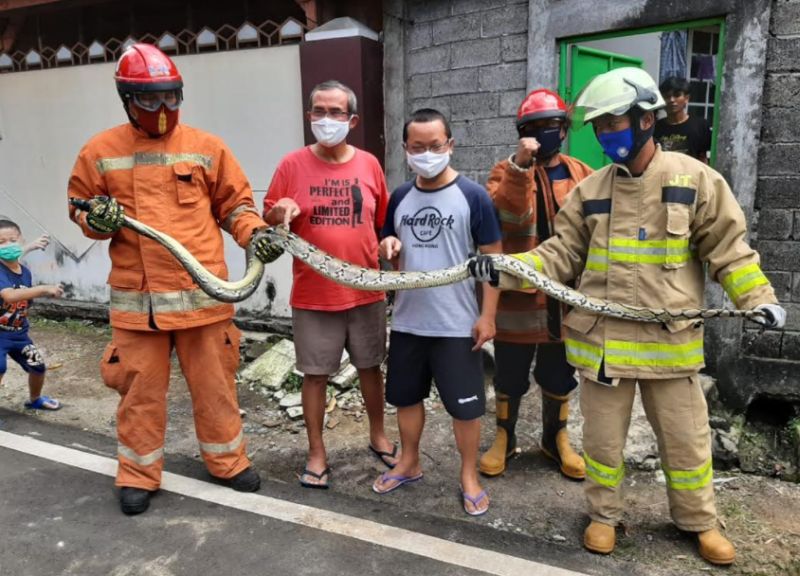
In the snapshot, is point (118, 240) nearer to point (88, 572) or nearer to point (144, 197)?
point (144, 197)

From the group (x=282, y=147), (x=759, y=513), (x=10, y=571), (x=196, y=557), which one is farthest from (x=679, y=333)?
(x=282, y=147)

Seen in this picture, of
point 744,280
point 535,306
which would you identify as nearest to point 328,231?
point 535,306

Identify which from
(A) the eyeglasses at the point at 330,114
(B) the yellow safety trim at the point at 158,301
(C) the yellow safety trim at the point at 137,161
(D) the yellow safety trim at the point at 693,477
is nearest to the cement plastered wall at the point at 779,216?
(D) the yellow safety trim at the point at 693,477

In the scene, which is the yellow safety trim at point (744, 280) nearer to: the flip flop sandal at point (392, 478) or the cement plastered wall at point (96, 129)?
the flip flop sandal at point (392, 478)

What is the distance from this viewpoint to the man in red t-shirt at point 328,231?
147 inches

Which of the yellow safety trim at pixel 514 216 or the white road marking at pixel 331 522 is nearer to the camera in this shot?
the white road marking at pixel 331 522

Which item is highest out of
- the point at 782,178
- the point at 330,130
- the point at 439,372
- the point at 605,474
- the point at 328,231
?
the point at 330,130

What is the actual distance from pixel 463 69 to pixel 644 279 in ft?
11.5

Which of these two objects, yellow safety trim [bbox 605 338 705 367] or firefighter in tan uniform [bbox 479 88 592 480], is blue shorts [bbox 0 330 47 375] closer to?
firefighter in tan uniform [bbox 479 88 592 480]

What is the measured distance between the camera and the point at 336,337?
3.89m

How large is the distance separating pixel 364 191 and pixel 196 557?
2224 mm

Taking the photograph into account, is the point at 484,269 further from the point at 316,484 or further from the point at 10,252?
the point at 10,252

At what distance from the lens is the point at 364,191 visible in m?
3.82

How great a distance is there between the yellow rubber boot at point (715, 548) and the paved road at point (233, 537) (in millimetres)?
421
